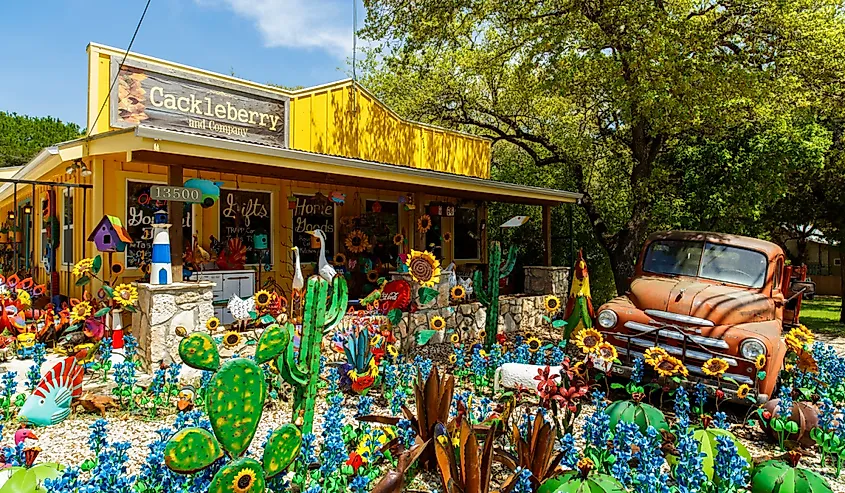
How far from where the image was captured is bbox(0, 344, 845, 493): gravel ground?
13.5 feet

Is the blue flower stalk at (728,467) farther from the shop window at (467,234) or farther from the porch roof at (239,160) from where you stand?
the shop window at (467,234)

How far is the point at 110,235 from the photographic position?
6.96m

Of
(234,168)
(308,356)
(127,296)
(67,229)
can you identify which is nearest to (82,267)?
(127,296)

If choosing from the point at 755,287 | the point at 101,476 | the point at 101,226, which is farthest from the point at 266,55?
the point at 101,476

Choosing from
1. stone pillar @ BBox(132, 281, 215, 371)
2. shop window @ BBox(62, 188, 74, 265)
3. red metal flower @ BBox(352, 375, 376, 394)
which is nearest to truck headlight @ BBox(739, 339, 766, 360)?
red metal flower @ BBox(352, 375, 376, 394)

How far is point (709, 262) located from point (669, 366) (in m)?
2.42

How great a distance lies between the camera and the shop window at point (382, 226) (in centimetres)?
1090

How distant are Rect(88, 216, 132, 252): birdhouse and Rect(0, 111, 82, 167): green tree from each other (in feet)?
77.6

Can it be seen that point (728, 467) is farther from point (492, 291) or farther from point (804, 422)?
point (492, 291)

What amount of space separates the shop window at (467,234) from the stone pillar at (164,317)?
7.55 m

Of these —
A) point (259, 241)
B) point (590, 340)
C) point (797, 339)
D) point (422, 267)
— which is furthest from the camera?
point (259, 241)

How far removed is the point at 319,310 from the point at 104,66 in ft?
19.2

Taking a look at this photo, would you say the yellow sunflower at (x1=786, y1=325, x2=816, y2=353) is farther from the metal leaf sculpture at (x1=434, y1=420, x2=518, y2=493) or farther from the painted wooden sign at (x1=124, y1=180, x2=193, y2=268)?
the painted wooden sign at (x1=124, y1=180, x2=193, y2=268)

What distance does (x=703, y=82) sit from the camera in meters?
9.11
